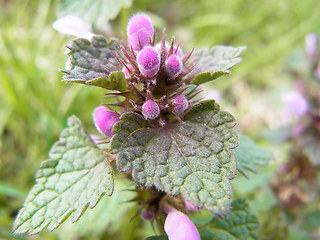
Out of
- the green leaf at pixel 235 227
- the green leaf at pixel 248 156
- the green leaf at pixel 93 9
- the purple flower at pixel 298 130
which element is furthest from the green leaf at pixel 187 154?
the purple flower at pixel 298 130

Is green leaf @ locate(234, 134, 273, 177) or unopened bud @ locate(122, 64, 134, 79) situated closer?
unopened bud @ locate(122, 64, 134, 79)

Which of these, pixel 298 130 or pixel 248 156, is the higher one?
pixel 248 156

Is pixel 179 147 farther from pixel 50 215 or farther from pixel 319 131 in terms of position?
pixel 319 131

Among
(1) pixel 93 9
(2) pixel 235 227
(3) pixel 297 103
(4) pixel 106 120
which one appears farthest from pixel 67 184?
(3) pixel 297 103

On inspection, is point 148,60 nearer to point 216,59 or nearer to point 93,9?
point 216,59

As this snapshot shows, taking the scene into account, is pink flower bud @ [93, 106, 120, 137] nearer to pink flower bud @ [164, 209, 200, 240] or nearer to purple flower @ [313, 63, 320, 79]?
pink flower bud @ [164, 209, 200, 240]

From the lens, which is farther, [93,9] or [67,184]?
[93,9]

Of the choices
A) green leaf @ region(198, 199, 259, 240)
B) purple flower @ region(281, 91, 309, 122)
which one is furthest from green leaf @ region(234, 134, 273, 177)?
purple flower @ region(281, 91, 309, 122)
